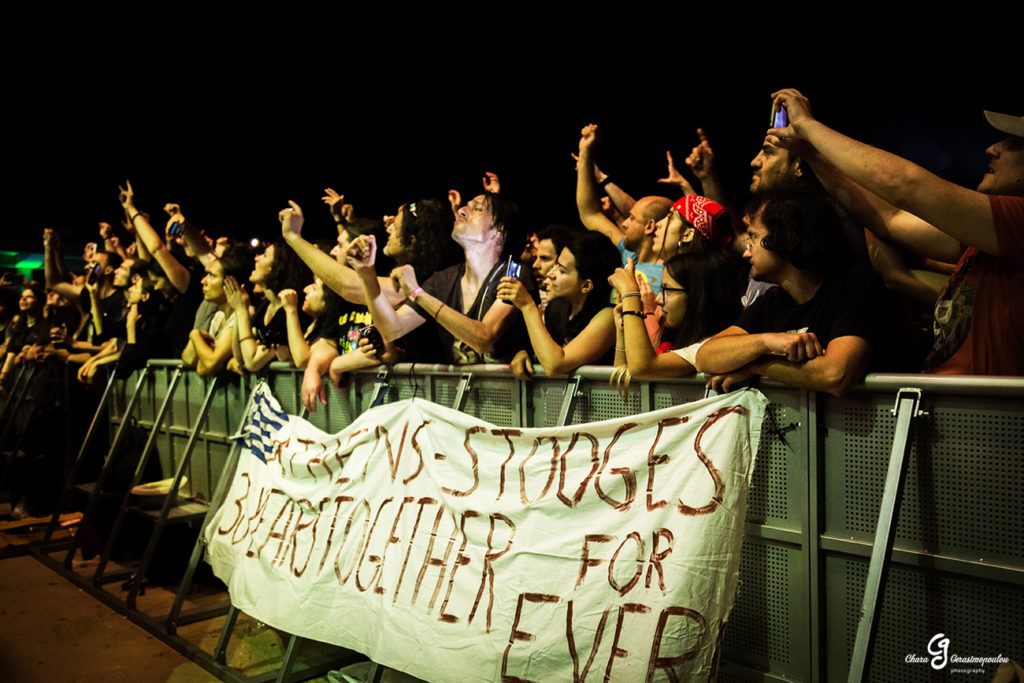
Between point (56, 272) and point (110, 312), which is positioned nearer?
point (110, 312)

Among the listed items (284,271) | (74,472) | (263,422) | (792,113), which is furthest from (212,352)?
(792,113)

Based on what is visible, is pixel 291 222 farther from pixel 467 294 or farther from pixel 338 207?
pixel 467 294

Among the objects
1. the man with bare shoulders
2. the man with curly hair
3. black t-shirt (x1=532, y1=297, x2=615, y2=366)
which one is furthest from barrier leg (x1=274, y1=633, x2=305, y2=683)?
the man with bare shoulders

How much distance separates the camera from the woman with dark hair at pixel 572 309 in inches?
136

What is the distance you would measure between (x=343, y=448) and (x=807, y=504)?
8.80ft

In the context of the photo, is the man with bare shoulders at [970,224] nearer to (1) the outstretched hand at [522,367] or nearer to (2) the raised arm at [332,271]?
(1) the outstretched hand at [522,367]

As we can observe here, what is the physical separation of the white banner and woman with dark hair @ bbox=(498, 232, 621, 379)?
40 cm

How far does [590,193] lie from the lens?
5113mm

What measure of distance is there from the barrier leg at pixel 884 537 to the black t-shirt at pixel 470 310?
6.68ft

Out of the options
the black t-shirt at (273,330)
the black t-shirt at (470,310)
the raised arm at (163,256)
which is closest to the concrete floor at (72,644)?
the black t-shirt at (273,330)

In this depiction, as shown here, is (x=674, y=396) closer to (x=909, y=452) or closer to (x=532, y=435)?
(x=532, y=435)

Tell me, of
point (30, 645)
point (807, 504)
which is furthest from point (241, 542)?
point (807, 504)

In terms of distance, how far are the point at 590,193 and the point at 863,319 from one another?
2.84m

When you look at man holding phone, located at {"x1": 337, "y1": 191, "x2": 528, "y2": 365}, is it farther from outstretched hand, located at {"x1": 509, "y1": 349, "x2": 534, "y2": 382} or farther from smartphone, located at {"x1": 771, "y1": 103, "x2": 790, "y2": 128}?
smartphone, located at {"x1": 771, "y1": 103, "x2": 790, "y2": 128}
